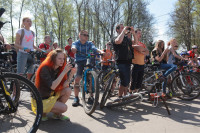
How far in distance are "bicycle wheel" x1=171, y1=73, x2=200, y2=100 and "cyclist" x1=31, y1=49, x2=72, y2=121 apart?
323cm

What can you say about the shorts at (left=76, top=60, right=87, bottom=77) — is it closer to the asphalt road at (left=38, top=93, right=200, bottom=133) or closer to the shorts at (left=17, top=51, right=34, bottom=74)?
the asphalt road at (left=38, top=93, right=200, bottom=133)

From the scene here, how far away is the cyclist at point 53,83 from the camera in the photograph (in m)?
2.70

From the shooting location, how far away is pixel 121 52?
3.75 m

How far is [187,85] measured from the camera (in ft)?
15.2

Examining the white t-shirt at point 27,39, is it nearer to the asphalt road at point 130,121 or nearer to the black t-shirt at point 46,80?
the black t-shirt at point 46,80

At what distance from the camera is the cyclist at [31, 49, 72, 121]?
2.70 m

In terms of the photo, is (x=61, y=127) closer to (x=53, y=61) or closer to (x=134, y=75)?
(x=53, y=61)

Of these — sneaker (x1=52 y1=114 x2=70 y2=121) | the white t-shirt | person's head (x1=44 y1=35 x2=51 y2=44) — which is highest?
person's head (x1=44 y1=35 x2=51 y2=44)

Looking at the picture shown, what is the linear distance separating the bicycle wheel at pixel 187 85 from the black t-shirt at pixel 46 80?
341cm

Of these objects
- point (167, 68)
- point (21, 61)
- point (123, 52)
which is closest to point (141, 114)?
point (123, 52)

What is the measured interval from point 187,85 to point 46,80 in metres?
3.81

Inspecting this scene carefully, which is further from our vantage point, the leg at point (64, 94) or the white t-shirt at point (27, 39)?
the white t-shirt at point (27, 39)

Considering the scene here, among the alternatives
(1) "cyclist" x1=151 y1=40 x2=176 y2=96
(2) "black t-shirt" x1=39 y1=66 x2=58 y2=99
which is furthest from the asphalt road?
(1) "cyclist" x1=151 y1=40 x2=176 y2=96

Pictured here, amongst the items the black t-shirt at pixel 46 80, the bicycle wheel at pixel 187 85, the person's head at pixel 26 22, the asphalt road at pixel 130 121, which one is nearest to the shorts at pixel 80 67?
the asphalt road at pixel 130 121
